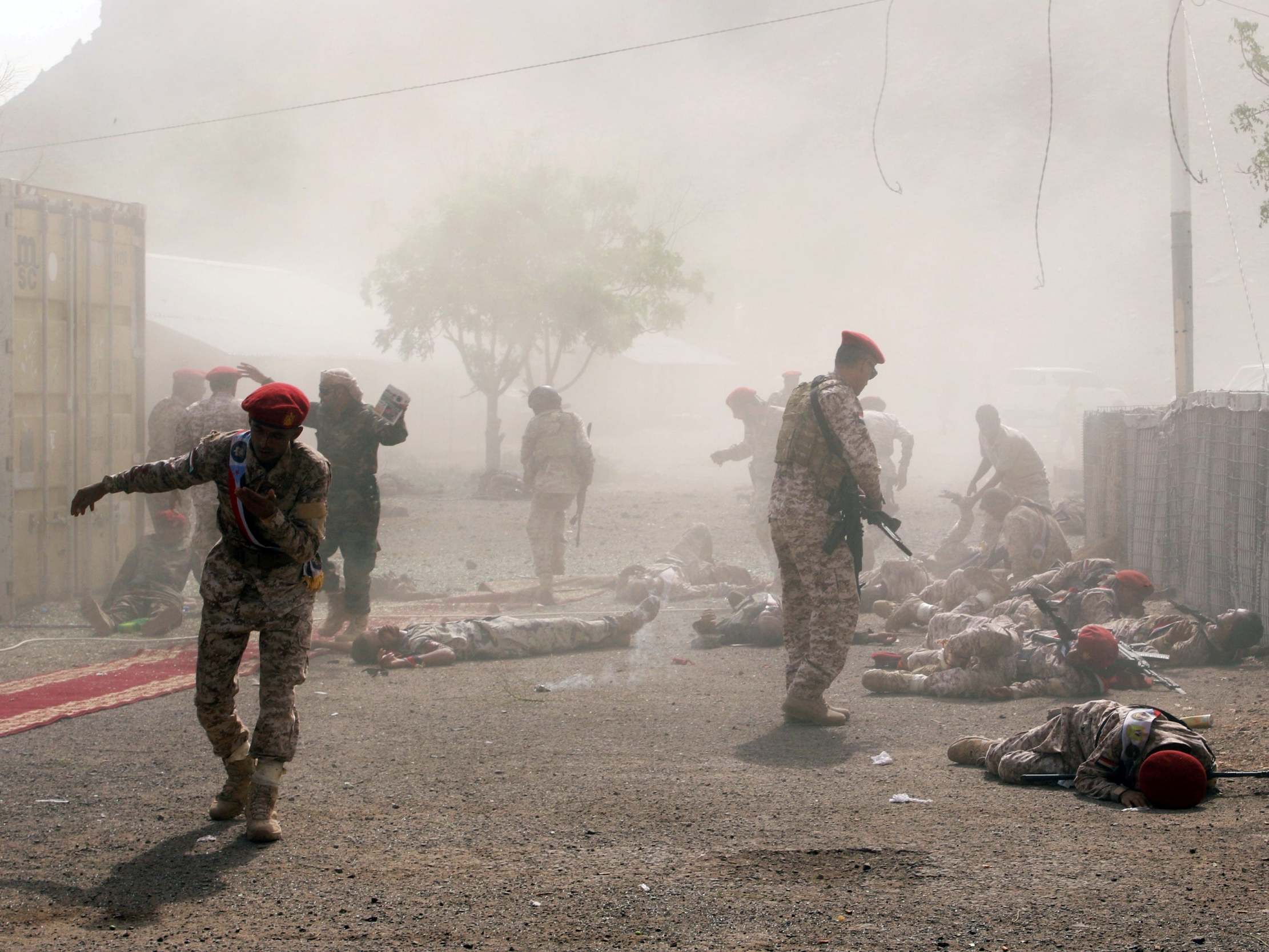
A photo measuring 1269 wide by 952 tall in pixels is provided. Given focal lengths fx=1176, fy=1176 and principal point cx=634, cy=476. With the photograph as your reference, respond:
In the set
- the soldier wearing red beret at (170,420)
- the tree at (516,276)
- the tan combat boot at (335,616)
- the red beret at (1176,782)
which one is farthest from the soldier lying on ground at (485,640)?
the tree at (516,276)

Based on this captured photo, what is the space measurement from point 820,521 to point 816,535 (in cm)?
7

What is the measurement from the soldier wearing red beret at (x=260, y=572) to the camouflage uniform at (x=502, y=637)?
342 cm

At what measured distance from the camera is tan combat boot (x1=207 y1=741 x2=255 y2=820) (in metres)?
3.86

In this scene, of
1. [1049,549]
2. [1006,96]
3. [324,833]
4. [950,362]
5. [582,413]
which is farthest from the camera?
[1006,96]

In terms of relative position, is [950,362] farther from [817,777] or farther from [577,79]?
[577,79]

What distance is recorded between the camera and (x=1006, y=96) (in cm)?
11888

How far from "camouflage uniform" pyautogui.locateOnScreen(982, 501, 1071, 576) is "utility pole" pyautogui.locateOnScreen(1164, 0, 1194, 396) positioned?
4.22m

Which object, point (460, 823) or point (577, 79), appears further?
point (577, 79)

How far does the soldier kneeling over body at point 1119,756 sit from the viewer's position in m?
3.86

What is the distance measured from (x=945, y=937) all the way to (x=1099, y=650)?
359 cm

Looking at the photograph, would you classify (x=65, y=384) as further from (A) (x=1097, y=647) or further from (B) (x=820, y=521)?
(A) (x=1097, y=647)

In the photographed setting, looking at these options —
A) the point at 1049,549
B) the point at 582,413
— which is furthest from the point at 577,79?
the point at 1049,549

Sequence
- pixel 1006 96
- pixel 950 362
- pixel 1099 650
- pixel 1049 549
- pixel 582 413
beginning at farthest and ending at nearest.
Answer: pixel 1006 96 < pixel 950 362 < pixel 582 413 < pixel 1049 549 < pixel 1099 650

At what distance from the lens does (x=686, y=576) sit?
11.0 meters
